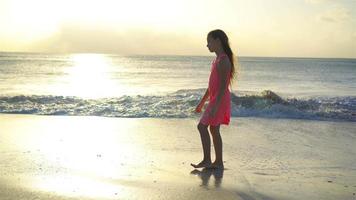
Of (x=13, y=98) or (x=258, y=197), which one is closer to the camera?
(x=258, y=197)

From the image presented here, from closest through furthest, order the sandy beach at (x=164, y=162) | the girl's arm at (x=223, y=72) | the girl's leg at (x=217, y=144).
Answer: the sandy beach at (x=164, y=162), the girl's arm at (x=223, y=72), the girl's leg at (x=217, y=144)

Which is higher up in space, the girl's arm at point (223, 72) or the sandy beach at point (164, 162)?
the girl's arm at point (223, 72)

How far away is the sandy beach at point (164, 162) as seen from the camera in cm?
479

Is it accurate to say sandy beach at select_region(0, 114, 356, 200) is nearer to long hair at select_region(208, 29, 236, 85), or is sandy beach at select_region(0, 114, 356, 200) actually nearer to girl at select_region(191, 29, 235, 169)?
girl at select_region(191, 29, 235, 169)

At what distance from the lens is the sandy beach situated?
4785 mm

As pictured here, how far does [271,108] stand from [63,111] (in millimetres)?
5439

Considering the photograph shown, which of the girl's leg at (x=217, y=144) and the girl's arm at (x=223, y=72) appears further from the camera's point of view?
the girl's leg at (x=217, y=144)

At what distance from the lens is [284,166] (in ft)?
20.1

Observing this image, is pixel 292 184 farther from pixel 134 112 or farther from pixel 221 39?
pixel 134 112

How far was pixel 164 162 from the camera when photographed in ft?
20.2

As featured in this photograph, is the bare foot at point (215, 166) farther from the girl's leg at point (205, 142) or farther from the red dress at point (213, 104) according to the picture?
the red dress at point (213, 104)

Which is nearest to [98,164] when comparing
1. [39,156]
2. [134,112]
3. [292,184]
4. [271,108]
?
[39,156]

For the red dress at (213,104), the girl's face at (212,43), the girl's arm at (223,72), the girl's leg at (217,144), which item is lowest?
the girl's leg at (217,144)

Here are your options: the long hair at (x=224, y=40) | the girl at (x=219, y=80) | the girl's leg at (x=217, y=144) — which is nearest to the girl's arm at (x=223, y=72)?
the girl at (x=219, y=80)
